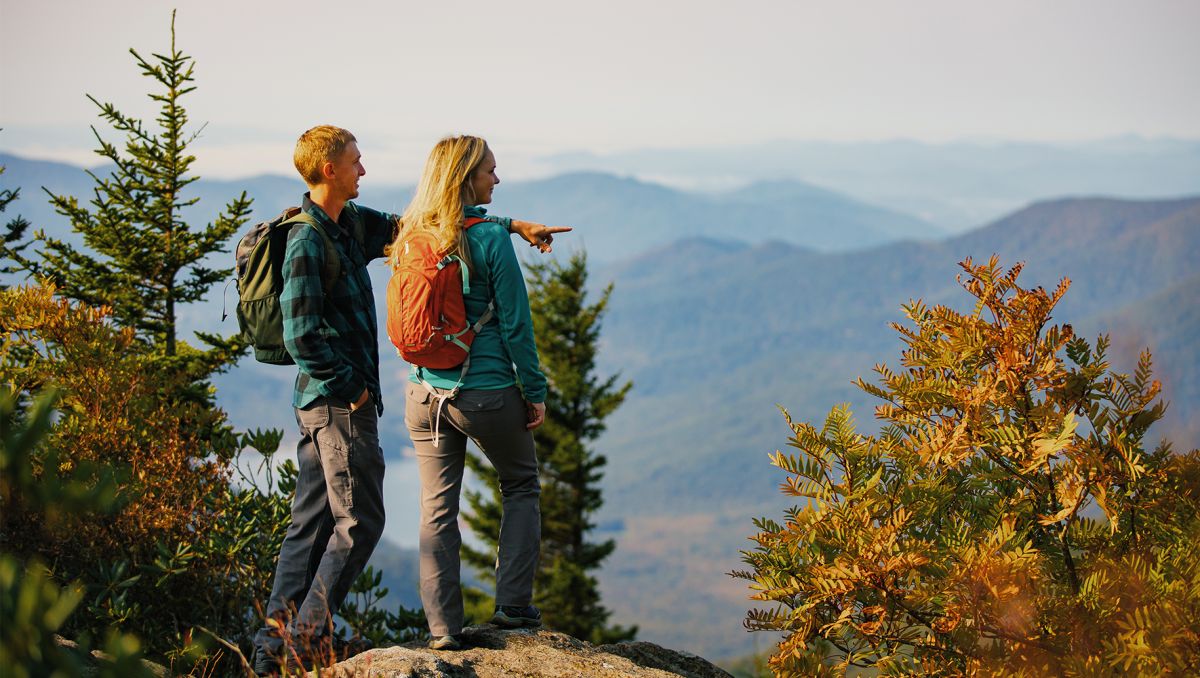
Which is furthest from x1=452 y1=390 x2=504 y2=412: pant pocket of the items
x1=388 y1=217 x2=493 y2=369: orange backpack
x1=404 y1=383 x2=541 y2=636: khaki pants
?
x1=388 y1=217 x2=493 y2=369: orange backpack

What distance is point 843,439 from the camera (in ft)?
14.0

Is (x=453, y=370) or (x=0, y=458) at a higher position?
(x=453, y=370)

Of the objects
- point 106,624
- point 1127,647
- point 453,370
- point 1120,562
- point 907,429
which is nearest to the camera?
point 1127,647

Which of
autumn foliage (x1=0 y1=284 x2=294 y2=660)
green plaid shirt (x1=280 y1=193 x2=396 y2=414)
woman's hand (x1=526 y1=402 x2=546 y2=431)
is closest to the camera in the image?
green plaid shirt (x1=280 y1=193 x2=396 y2=414)

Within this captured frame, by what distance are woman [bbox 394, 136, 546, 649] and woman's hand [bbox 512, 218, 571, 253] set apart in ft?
0.76

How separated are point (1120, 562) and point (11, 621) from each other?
11.3 feet

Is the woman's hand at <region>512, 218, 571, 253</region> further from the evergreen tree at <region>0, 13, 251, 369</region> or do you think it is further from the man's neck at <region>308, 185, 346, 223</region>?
the evergreen tree at <region>0, 13, 251, 369</region>

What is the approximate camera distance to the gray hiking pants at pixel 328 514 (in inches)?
203

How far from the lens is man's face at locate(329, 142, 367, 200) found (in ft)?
17.1

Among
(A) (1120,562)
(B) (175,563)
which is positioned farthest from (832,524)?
(B) (175,563)

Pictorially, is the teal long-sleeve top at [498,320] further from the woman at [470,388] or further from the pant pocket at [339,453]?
the pant pocket at [339,453]

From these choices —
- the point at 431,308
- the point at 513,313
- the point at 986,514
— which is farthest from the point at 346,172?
the point at 986,514

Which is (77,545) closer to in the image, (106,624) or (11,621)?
(106,624)

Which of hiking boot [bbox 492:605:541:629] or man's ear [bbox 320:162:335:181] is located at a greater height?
man's ear [bbox 320:162:335:181]
